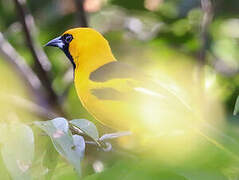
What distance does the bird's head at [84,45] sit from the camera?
9.01 feet

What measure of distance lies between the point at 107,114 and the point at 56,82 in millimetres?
1852

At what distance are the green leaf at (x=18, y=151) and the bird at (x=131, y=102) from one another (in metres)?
0.84

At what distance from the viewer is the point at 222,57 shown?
389 cm

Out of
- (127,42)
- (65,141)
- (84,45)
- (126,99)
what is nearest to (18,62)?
(127,42)

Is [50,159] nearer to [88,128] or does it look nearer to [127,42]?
[88,128]

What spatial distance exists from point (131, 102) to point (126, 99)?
0.03m

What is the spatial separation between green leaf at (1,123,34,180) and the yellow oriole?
94 centimetres

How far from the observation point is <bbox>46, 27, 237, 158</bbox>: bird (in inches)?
83.1

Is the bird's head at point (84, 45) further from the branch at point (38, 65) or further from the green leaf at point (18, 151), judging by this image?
the green leaf at point (18, 151)

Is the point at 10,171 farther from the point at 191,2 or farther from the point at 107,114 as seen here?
the point at 191,2

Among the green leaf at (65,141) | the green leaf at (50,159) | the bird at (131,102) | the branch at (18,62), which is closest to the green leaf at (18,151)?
the green leaf at (65,141)

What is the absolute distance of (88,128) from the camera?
1.37 m

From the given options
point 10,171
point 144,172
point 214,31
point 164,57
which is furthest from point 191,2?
point 10,171

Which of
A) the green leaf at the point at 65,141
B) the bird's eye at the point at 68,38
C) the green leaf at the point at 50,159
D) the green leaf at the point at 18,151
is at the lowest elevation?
the bird's eye at the point at 68,38
